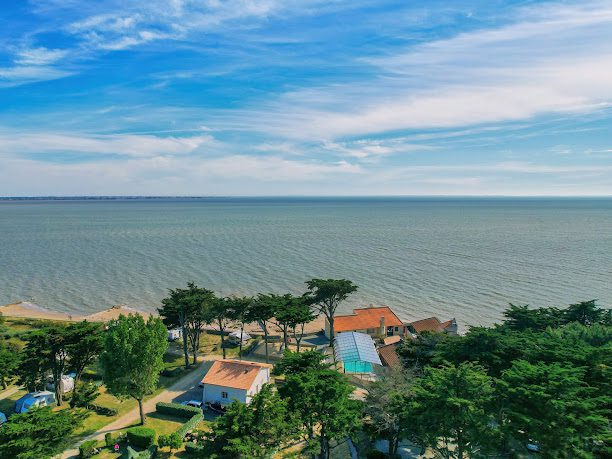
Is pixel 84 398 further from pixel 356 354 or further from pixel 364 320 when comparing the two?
pixel 364 320

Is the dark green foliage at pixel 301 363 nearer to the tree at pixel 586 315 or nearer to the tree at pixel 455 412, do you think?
the tree at pixel 455 412

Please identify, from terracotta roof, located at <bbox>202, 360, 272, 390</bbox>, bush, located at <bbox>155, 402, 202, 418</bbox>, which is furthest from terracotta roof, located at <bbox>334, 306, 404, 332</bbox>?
bush, located at <bbox>155, 402, 202, 418</bbox>

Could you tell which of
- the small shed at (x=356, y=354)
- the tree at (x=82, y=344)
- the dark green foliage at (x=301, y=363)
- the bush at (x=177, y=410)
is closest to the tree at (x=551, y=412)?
the dark green foliage at (x=301, y=363)

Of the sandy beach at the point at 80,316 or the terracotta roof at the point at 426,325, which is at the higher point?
the terracotta roof at the point at 426,325

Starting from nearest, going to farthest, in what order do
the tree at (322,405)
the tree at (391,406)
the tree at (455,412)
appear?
the tree at (455,412) < the tree at (322,405) < the tree at (391,406)

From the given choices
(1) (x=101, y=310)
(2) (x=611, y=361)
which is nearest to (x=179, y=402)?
(2) (x=611, y=361)

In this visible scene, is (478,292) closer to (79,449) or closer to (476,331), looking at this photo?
(476,331)

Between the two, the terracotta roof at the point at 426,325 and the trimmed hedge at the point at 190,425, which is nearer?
the trimmed hedge at the point at 190,425
